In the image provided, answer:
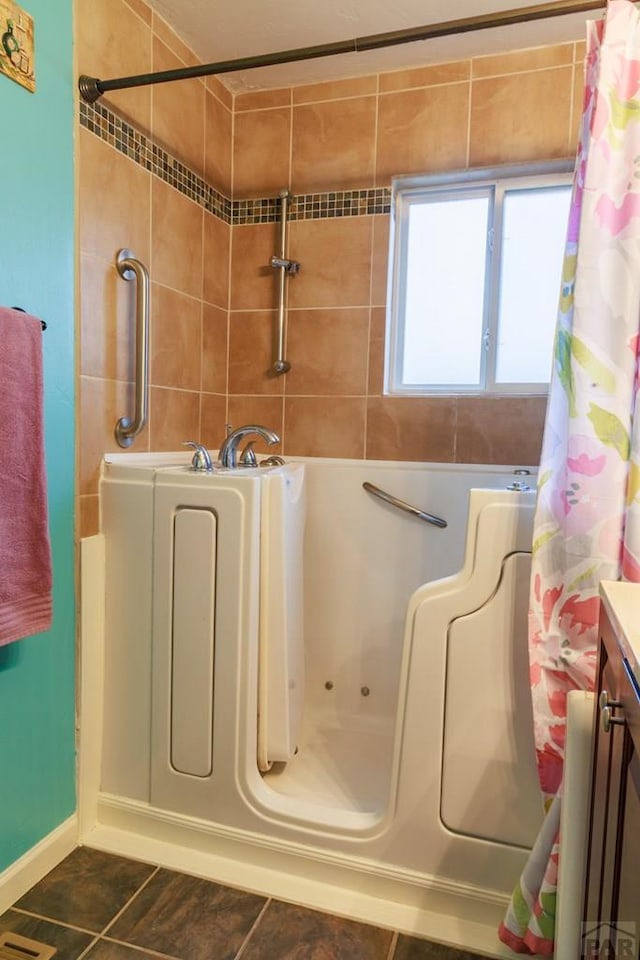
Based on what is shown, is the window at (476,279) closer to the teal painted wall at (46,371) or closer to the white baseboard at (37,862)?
A: the teal painted wall at (46,371)

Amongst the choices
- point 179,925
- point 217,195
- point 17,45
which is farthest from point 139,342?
point 179,925

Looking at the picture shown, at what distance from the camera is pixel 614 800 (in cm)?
78

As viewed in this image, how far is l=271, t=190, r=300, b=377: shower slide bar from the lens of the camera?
2199 mm

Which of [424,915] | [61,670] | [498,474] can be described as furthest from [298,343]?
[424,915]

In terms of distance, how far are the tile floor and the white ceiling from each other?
242 centimetres

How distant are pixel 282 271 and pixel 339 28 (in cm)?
76

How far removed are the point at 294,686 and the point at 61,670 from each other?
0.66 m

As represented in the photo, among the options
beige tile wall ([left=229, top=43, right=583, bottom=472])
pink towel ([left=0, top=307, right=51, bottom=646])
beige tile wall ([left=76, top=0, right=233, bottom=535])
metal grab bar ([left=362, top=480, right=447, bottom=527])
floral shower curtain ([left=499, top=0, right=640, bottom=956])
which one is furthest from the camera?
metal grab bar ([left=362, top=480, right=447, bottom=527])

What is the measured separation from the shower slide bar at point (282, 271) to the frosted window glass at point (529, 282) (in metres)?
0.76

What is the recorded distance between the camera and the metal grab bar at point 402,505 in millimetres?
2113

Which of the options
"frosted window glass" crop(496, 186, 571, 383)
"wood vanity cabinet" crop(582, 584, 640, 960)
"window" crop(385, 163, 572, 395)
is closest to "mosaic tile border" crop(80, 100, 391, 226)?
"window" crop(385, 163, 572, 395)

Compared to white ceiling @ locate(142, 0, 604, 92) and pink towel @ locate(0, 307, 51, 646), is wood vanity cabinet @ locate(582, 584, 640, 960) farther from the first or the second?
white ceiling @ locate(142, 0, 604, 92)

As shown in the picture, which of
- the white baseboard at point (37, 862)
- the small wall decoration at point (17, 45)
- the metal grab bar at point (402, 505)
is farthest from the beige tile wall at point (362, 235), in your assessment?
the white baseboard at point (37, 862)

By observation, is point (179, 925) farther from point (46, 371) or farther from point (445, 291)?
point (445, 291)
